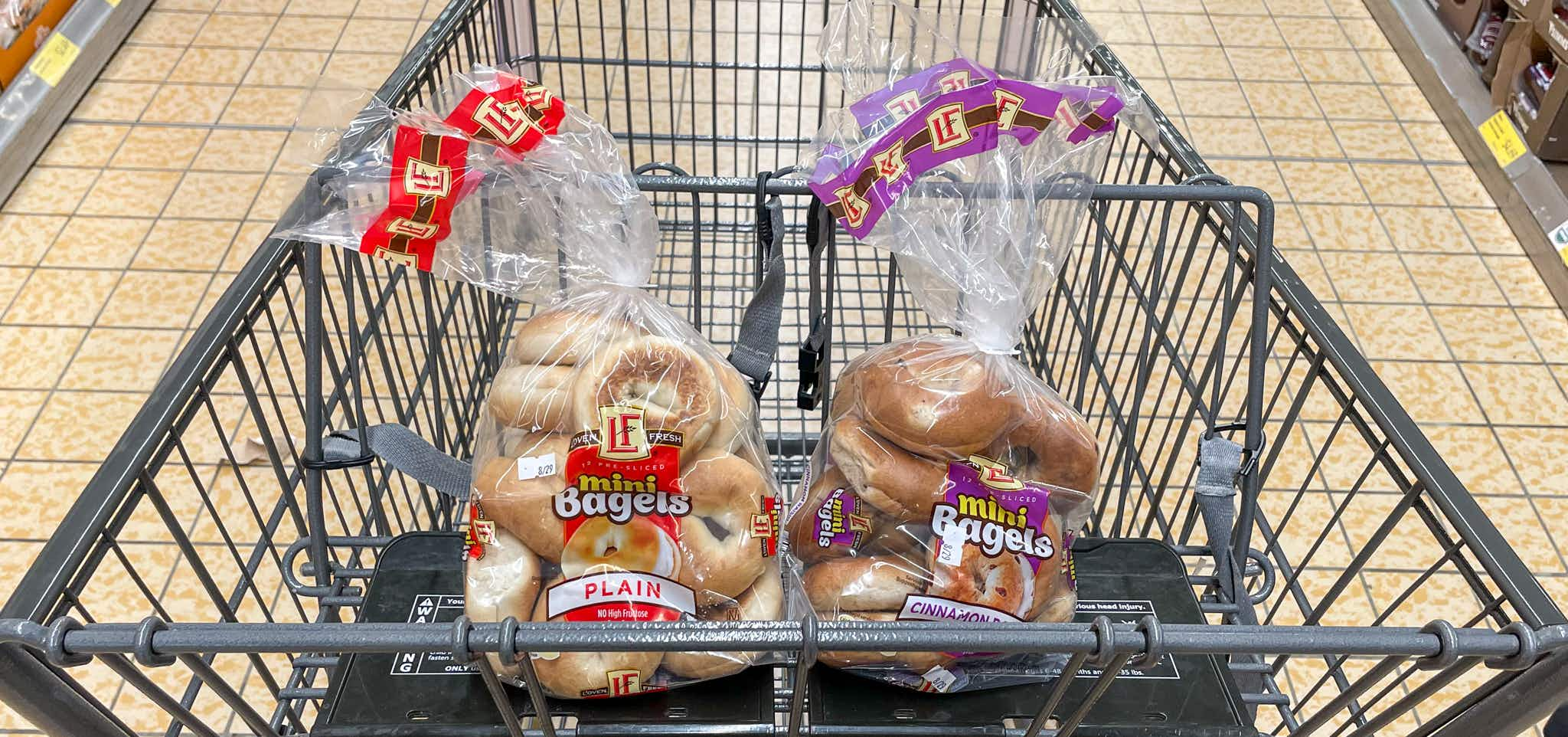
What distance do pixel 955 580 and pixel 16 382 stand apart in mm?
1945

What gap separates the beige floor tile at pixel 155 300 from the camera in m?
2.08

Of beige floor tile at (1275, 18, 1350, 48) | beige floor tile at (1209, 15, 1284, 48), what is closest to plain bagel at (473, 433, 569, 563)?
beige floor tile at (1209, 15, 1284, 48)

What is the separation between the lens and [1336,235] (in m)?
2.44

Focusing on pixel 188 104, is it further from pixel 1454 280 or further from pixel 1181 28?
pixel 1454 280

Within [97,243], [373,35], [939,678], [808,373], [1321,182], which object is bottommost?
[97,243]

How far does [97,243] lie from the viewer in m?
2.25

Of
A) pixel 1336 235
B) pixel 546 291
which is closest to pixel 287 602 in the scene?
pixel 546 291

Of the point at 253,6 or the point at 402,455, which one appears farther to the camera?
the point at 253,6

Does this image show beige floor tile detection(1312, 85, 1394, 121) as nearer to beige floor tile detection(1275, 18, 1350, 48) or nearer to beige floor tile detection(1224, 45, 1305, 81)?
beige floor tile detection(1224, 45, 1305, 81)

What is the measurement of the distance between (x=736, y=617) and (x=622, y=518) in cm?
11

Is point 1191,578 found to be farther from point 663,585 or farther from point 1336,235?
point 1336,235

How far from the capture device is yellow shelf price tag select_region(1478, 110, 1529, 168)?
8.49 ft

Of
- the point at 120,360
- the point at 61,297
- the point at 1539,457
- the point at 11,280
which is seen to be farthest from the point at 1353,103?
the point at 11,280

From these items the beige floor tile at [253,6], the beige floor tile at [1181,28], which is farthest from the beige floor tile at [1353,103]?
the beige floor tile at [253,6]
